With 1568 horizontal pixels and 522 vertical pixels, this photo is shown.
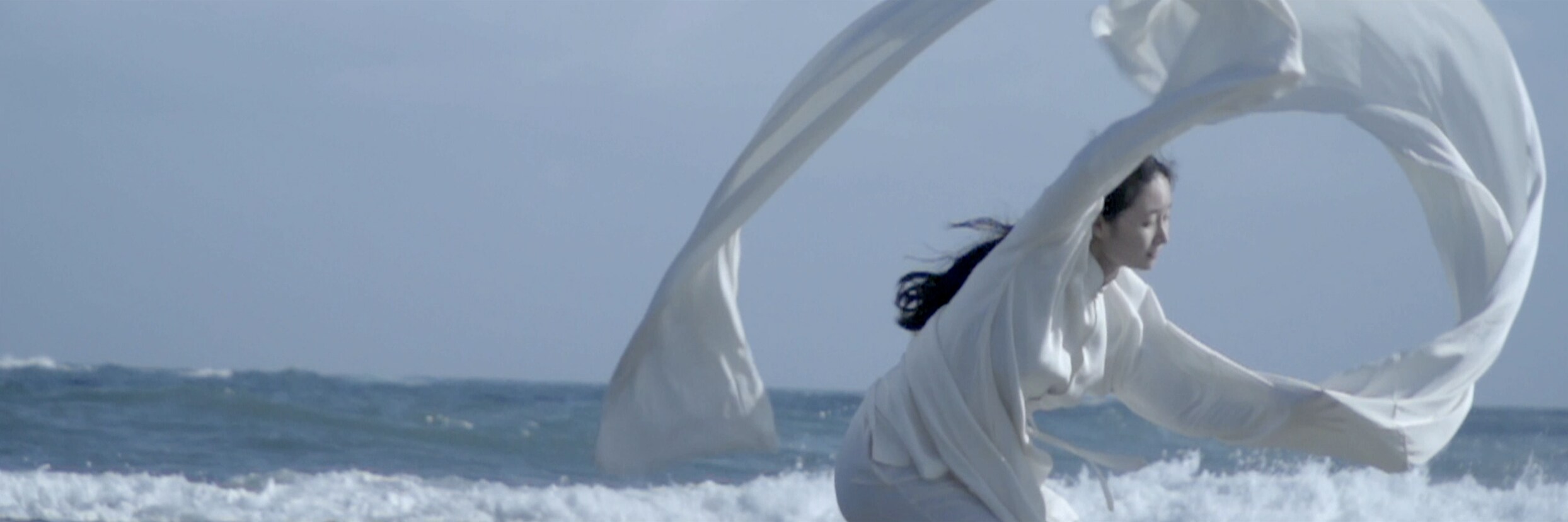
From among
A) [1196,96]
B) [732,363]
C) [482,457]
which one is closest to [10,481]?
[482,457]

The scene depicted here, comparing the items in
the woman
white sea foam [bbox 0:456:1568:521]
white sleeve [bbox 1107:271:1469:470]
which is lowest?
white sea foam [bbox 0:456:1568:521]

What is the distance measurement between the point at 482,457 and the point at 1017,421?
37.9 feet

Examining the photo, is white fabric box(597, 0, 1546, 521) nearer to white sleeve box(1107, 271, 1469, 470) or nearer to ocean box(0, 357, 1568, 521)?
white sleeve box(1107, 271, 1469, 470)

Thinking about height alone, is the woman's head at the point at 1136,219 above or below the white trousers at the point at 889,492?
above

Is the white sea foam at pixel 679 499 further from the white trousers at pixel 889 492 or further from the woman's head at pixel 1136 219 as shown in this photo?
the woman's head at pixel 1136 219

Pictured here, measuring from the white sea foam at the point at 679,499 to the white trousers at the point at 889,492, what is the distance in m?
7.91

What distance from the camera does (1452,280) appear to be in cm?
365

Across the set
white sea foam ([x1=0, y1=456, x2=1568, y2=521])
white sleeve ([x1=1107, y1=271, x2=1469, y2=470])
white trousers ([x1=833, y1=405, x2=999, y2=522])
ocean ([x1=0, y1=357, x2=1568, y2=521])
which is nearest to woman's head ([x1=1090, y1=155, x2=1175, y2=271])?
white sleeve ([x1=1107, y1=271, x2=1469, y2=470])

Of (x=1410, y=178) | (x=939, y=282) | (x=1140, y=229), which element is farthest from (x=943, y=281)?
(x=1410, y=178)

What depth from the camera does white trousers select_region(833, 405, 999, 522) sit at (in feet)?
10.6

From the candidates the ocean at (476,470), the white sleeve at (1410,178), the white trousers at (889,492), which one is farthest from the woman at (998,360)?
the ocean at (476,470)

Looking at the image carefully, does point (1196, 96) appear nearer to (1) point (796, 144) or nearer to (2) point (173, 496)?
(1) point (796, 144)

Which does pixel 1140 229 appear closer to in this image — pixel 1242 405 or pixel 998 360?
pixel 998 360

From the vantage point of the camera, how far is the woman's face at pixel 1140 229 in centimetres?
319
